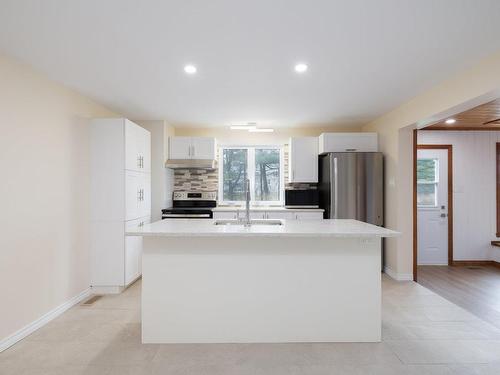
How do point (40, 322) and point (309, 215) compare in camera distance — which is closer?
point (40, 322)

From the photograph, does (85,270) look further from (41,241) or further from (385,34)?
(385,34)

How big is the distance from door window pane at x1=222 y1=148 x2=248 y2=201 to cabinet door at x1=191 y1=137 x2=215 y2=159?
51 cm

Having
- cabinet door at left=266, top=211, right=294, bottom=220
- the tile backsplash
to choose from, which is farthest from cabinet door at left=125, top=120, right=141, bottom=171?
cabinet door at left=266, top=211, right=294, bottom=220

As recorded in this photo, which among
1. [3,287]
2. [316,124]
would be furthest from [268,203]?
[3,287]

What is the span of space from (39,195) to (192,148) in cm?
263

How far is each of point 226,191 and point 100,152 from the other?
8.03 feet

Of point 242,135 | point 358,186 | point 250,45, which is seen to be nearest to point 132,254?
point 242,135

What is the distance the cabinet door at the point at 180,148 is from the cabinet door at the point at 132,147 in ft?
3.43

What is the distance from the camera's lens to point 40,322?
2861 mm

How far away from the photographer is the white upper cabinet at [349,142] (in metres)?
4.88

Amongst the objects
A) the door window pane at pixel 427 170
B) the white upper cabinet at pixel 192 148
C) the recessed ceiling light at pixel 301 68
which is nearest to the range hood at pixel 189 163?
the white upper cabinet at pixel 192 148

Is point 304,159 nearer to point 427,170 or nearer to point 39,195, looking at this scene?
point 427,170

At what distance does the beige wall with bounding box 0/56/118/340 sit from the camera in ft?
8.34

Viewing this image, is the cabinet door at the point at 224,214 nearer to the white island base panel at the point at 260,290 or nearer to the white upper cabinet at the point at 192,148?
the white upper cabinet at the point at 192,148
